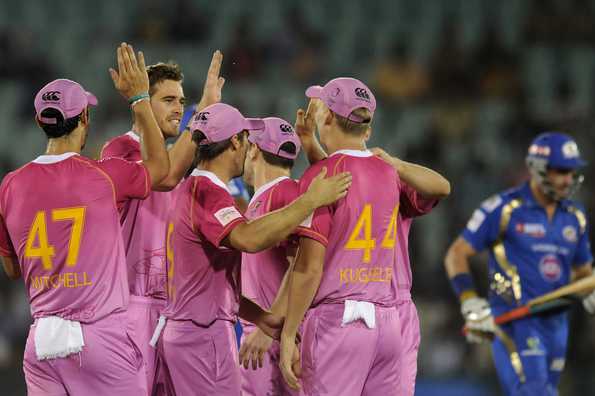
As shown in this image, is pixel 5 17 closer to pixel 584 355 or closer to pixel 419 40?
pixel 419 40

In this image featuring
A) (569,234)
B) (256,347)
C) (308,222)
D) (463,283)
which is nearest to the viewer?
(308,222)

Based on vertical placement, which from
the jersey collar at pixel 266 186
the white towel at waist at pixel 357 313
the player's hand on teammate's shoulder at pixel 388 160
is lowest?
the white towel at waist at pixel 357 313

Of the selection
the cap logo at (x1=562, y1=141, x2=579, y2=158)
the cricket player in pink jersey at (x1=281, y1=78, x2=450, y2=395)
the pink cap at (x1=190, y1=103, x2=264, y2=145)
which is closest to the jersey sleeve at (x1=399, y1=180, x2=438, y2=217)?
the cricket player in pink jersey at (x1=281, y1=78, x2=450, y2=395)

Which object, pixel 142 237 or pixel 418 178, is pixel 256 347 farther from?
pixel 418 178

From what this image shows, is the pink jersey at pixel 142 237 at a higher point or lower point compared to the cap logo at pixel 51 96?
lower

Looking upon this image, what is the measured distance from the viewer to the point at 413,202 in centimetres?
682

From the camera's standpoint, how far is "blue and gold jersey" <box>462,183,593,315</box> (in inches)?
353

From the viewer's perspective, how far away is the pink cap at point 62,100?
6.04 m

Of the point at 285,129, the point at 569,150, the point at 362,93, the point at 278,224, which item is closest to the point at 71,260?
the point at 278,224

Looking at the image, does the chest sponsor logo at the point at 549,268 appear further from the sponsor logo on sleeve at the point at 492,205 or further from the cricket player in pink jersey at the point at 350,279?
the cricket player in pink jersey at the point at 350,279

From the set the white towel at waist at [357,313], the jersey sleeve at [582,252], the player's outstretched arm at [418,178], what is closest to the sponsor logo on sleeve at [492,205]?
the jersey sleeve at [582,252]

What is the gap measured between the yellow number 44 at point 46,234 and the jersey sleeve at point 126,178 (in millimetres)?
253

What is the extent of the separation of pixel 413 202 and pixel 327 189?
100 centimetres

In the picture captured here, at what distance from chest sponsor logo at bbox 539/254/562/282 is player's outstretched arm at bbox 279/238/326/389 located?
338 cm
